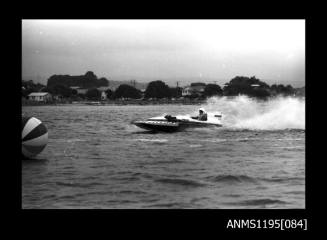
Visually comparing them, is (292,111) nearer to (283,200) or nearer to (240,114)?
(240,114)

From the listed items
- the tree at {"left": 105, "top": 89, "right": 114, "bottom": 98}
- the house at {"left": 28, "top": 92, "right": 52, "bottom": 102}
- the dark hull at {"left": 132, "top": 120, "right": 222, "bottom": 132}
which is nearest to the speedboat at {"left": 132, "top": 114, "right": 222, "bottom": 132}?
the dark hull at {"left": 132, "top": 120, "right": 222, "bottom": 132}

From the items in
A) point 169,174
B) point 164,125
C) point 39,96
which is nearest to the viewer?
point 169,174

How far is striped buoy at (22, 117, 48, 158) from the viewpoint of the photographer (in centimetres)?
1219

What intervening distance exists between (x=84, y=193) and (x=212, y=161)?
662cm

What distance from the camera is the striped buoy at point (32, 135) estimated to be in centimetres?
1219

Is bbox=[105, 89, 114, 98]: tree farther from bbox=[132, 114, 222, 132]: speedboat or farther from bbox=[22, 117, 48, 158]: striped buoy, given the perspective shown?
bbox=[22, 117, 48, 158]: striped buoy

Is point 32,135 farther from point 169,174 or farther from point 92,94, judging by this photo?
point 92,94

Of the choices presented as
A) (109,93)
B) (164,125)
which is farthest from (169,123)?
(109,93)

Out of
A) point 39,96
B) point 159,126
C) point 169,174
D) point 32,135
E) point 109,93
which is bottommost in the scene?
point 169,174

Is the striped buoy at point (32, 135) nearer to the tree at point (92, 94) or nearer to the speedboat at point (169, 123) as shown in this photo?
the speedboat at point (169, 123)

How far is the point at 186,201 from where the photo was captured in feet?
32.2

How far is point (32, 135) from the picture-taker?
40.5ft

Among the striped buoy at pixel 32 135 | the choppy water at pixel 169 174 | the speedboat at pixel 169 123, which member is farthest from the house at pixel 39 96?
the striped buoy at pixel 32 135
